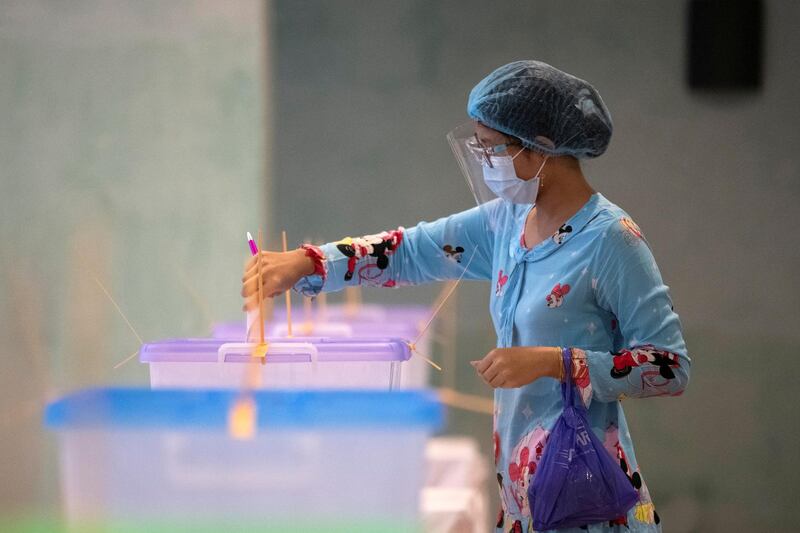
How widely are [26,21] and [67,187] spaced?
1.61ft

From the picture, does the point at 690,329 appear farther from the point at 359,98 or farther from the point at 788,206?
the point at 359,98

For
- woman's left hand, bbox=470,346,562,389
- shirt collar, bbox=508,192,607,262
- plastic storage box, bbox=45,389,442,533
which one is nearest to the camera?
plastic storage box, bbox=45,389,442,533

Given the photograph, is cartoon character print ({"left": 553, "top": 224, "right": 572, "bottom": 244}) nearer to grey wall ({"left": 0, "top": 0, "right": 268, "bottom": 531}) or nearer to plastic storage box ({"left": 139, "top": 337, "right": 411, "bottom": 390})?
plastic storage box ({"left": 139, "top": 337, "right": 411, "bottom": 390})

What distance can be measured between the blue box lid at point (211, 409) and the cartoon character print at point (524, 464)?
8.8 inches

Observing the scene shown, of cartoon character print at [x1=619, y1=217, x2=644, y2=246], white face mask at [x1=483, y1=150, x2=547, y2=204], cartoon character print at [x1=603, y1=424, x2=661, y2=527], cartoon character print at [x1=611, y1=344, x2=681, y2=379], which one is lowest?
cartoon character print at [x1=603, y1=424, x2=661, y2=527]

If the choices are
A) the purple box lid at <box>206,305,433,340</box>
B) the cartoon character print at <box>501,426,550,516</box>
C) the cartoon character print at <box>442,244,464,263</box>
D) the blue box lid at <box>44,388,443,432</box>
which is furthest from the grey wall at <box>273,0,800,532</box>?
the blue box lid at <box>44,388,443,432</box>

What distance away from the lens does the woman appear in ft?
3.84

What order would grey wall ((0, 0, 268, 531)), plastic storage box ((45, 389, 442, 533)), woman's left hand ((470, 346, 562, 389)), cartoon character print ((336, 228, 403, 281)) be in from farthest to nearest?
grey wall ((0, 0, 268, 531))
cartoon character print ((336, 228, 403, 281))
woman's left hand ((470, 346, 562, 389))
plastic storage box ((45, 389, 442, 533))

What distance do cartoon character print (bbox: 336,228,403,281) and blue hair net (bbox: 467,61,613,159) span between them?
0.24m

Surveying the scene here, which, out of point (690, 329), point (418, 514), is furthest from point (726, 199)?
point (418, 514)

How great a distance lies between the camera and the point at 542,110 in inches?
50.1

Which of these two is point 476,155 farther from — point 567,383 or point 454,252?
point 567,383

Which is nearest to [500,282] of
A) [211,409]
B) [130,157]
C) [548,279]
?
[548,279]

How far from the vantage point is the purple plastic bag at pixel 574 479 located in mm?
1161
